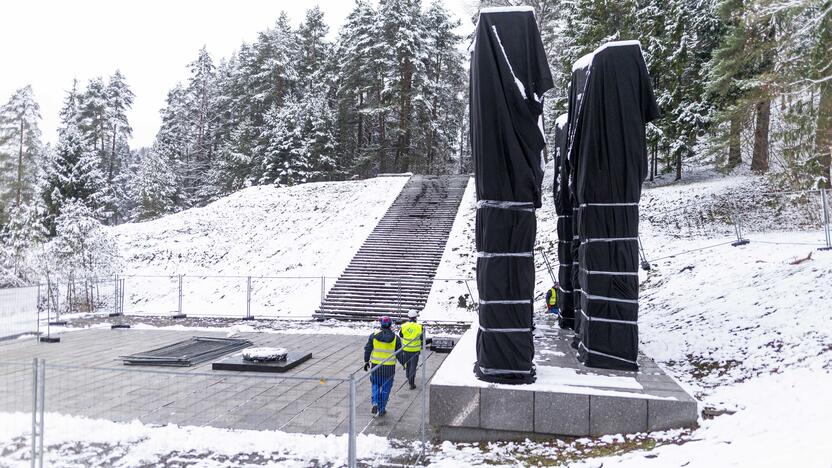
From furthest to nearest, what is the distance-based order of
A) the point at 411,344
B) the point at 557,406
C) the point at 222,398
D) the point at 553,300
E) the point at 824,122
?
the point at 553,300 < the point at 824,122 < the point at 411,344 < the point at 222,398 < the point at 557,406

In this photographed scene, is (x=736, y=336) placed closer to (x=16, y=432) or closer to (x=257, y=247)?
(x=16, y=432)

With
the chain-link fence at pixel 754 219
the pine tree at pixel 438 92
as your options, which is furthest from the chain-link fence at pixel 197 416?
the pine tree at pixel 438 92

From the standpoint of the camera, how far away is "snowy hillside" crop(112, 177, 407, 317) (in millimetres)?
22406

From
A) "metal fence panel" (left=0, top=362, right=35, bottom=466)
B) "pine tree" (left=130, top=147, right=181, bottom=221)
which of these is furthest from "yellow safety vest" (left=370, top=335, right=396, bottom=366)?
"pine tree" (left=130, top=147, right=181, bottom=221)

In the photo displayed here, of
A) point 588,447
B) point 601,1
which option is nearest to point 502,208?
point 588,447

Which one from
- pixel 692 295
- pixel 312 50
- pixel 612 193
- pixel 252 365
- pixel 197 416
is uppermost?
pixel 312 50

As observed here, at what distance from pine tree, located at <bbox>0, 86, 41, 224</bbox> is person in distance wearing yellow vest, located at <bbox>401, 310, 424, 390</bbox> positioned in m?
40.9

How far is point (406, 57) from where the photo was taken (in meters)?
37.9

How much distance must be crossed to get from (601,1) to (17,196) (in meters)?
43.2

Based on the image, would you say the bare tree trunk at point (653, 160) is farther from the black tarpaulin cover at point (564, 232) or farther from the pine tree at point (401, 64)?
the pine tree at point (401, 64)

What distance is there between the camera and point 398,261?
22766mm

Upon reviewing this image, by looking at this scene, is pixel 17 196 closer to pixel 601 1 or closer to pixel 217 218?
pixel 217 218

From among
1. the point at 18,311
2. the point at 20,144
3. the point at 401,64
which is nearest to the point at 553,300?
the point at 18,311

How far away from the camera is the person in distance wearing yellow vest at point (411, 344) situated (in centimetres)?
934
